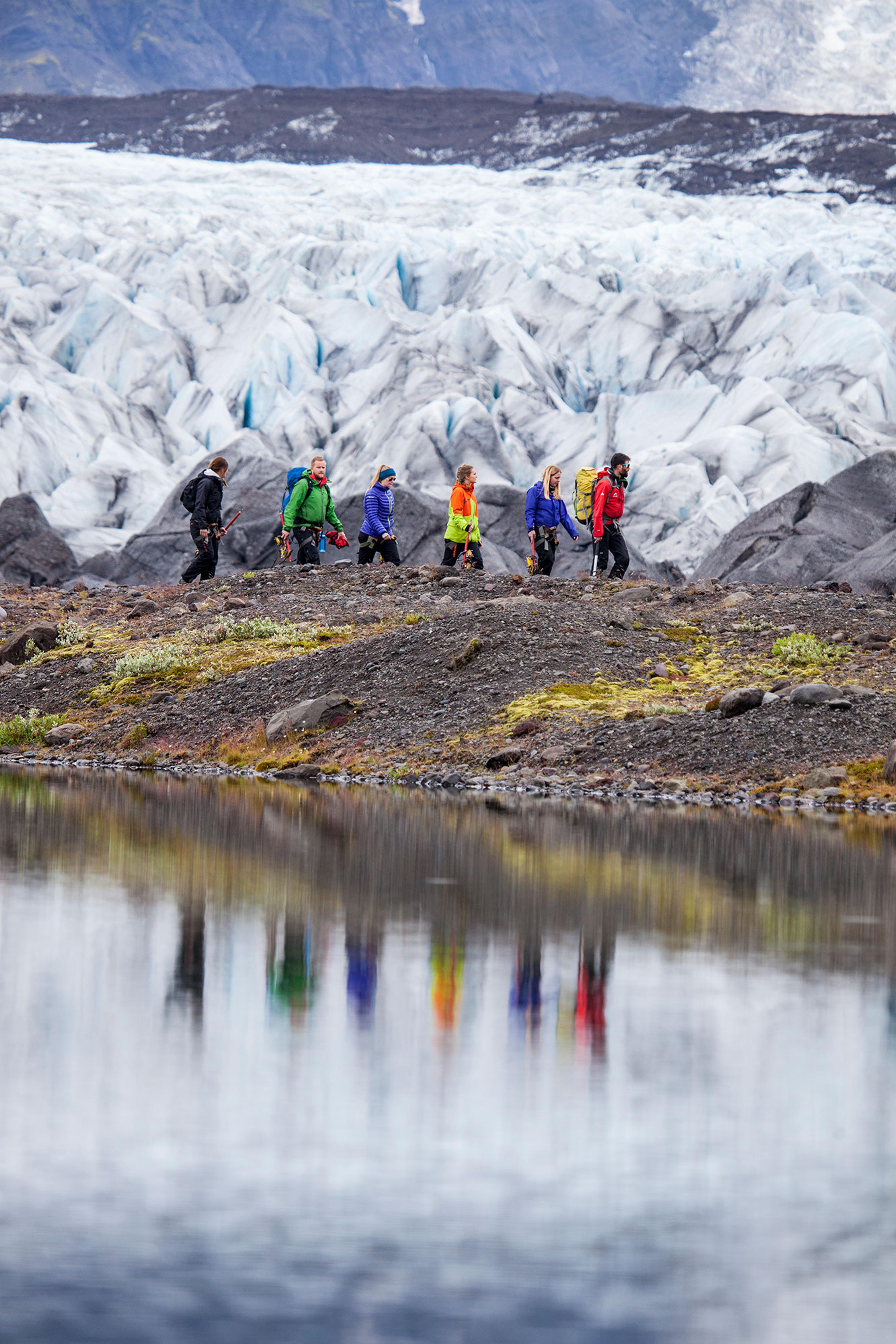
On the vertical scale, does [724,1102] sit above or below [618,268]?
below

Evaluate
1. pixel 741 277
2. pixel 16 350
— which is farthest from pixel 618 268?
pixel 16 350

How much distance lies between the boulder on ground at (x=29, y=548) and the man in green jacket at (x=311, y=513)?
18197 mm

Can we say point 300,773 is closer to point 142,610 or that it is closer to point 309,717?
point 309,717

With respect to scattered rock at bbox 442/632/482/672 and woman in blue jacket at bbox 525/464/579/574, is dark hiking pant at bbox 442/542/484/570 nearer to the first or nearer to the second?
woman in blue jacket at bbox 525/464/579/574

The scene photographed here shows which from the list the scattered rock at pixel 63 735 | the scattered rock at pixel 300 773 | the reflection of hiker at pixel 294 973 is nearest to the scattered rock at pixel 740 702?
the scattered rock at pixel 300 773

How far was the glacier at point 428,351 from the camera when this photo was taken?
55500 millimetres

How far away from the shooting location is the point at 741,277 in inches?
2793

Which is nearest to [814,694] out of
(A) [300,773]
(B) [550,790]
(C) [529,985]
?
(B) [550,790]

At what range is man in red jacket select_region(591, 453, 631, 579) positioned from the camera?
23281 mm

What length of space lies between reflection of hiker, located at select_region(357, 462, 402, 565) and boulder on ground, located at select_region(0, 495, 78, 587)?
19.5m

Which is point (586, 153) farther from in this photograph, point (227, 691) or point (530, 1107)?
point (530, 1107)

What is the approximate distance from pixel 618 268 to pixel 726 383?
10.6 metres

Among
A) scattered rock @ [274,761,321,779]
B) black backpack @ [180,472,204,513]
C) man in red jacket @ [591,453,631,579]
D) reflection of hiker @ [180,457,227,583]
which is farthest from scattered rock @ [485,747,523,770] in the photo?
black backpack @ [180,472,204,513]

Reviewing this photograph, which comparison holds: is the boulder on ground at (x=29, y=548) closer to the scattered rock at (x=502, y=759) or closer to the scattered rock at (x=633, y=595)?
the scattered rock at (x=633, y=595)
